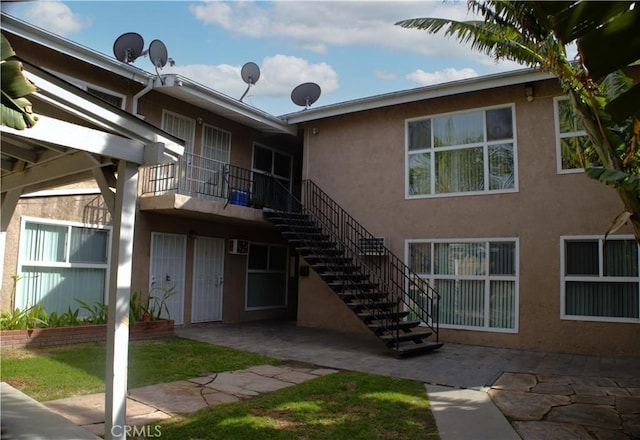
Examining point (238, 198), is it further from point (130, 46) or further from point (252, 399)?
point (252, 399)

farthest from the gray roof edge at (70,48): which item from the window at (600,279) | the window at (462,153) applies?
the window at (600,279)

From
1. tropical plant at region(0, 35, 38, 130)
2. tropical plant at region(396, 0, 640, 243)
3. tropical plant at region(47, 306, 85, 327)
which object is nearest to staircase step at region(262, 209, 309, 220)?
tropical plant at region(47, 306, 85, 327)

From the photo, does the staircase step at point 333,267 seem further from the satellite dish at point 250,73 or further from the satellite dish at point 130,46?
the satellite dish at point 130,46

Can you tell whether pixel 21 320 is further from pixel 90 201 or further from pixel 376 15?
pixel 376 15

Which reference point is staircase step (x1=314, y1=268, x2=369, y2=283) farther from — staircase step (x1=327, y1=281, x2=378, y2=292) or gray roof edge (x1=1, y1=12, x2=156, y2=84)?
gray roof edge (x1=1, y1=12, x2=156, y2=84)

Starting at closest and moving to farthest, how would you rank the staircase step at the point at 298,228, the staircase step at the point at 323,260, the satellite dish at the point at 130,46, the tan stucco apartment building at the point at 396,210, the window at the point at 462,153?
the tan stucco apartment building at the point at 396,210 < the window at the point at 462,153 < the staircase step at the point at 323,260 < the satellite dish at the point at 130,46 < the staircase step at the point at 298,228

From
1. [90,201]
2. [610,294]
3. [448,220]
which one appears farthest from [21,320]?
[610,294]

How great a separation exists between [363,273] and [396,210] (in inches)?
64.7

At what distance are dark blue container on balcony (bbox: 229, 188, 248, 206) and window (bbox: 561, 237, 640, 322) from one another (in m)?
6.89

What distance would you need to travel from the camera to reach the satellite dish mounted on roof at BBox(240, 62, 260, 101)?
12961 mm

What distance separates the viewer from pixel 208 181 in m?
11.4

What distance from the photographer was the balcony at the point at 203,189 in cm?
989

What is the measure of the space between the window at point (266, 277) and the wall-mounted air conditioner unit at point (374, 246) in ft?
11.3

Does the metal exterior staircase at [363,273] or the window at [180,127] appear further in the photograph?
the window at [180,127]
